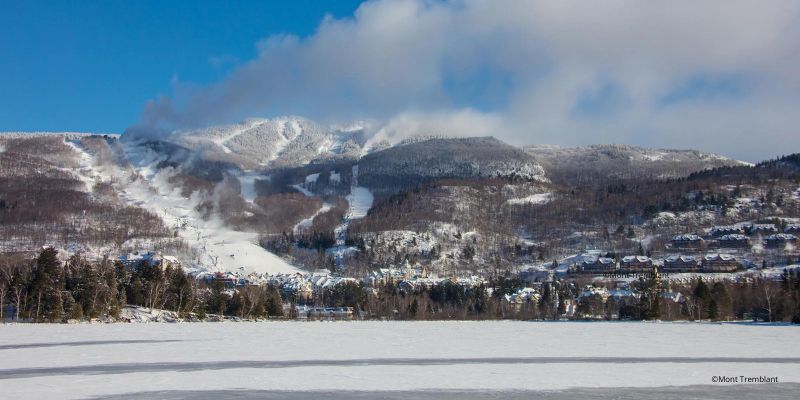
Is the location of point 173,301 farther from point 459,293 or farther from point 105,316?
point 459,293

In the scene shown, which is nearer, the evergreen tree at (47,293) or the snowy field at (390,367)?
the snowy field at (390,367)

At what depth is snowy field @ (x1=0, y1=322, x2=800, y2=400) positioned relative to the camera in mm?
31578

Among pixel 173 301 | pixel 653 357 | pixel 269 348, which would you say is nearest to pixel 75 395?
pixel 269 348

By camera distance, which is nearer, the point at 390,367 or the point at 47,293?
the point at 390,367

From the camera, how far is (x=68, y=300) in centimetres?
9050

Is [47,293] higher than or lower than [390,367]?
higher

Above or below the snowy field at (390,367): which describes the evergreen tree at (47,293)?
above

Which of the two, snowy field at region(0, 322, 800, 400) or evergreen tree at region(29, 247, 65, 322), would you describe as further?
evergreen tree at region(29, 247, 65, 322)

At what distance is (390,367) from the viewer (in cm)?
4041

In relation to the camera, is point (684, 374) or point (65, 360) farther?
point (65, 360)

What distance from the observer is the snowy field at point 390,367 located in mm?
31578

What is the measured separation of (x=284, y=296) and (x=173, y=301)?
206 feet

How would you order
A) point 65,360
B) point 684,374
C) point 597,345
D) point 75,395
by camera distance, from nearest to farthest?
1. point 75,395
2. point 684,374
3. point 65,360
4. point 597,345

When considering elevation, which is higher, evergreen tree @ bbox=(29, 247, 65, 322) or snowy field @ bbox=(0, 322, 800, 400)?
evergreen tree @ bbox=(29, 247, 65, 322)
